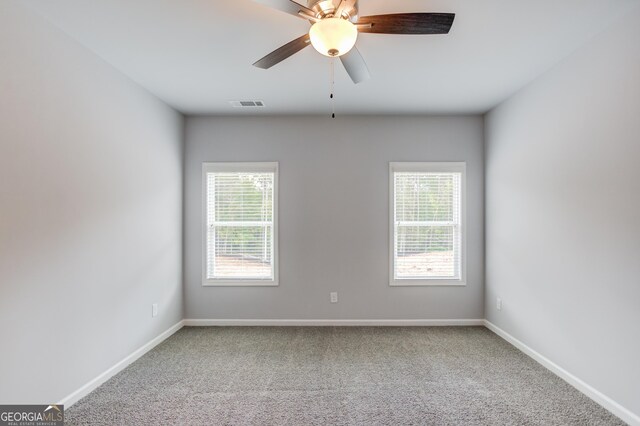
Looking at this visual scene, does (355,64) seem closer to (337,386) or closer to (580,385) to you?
(337,386)

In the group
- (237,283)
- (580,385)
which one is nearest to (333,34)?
(580,385)

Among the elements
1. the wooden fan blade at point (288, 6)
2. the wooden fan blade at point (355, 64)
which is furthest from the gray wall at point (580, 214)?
the wooden fan blade at point (288, 6)

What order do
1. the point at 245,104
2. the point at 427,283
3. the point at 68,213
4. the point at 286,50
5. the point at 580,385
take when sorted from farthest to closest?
1. the point at 427,283
2. the point at 245,104
3. the point at 580,385
4. the point at 68,213
5. the point at 286,50

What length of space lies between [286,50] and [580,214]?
8.41 ft

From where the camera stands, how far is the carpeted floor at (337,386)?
225cm

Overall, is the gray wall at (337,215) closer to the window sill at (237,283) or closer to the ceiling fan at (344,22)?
the window sill at (237,283)

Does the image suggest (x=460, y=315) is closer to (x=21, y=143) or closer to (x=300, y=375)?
(x=300, y=375)

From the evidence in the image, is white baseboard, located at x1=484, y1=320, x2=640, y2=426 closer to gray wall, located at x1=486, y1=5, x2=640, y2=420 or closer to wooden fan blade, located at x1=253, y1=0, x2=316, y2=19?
gray wall, located at x1=486, y1=5, x2=640, y2=420

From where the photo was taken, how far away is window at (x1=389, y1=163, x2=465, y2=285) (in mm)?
4137

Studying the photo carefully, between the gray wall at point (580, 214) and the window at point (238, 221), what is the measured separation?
2.80 m

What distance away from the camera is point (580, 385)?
256 cm

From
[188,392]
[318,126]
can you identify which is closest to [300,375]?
[188,392]

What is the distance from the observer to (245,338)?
3.71 meters

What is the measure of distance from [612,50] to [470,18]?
1065mm
